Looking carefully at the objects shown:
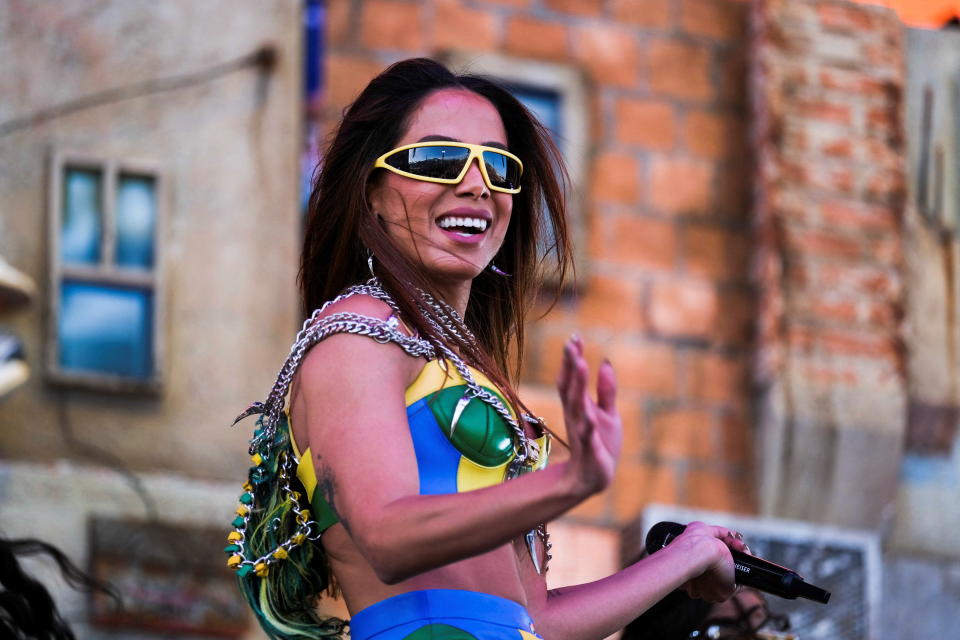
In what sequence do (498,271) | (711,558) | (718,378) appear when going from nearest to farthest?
1. (711,558)
2. (498,271)
3. (718,378)

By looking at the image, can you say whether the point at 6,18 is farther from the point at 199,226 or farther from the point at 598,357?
the point at 598,357

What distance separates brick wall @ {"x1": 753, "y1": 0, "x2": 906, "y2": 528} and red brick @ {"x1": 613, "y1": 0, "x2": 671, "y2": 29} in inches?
17.6

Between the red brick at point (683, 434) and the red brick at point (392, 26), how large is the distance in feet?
6.74

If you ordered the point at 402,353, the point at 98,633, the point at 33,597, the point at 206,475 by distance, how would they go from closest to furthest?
the point at 402,353 < the point at 33,597 < the point at 98,633 < the point at 206,475

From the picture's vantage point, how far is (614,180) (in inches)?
332

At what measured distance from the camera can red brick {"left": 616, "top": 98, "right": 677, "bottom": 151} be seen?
8.49 m

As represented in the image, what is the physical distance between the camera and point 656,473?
810cm

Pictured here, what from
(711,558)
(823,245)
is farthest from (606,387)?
(823,245)

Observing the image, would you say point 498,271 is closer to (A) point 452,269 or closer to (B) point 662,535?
(A) point 452,269

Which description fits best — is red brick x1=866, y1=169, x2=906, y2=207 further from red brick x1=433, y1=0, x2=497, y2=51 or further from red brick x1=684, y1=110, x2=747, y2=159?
red brick x1=433, y1=0, x2=497, y2=51

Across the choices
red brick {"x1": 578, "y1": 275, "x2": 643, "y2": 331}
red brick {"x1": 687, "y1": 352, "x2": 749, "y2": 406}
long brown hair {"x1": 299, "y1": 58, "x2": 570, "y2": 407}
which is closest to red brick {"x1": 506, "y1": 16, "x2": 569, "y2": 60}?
red brick {"x1": 578, "y1": 275, "x2": 643, "y2": 331}

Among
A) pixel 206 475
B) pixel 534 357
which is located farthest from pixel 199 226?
pixel 534 357

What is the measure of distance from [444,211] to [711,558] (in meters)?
0.68

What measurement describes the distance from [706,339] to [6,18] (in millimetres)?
3495
